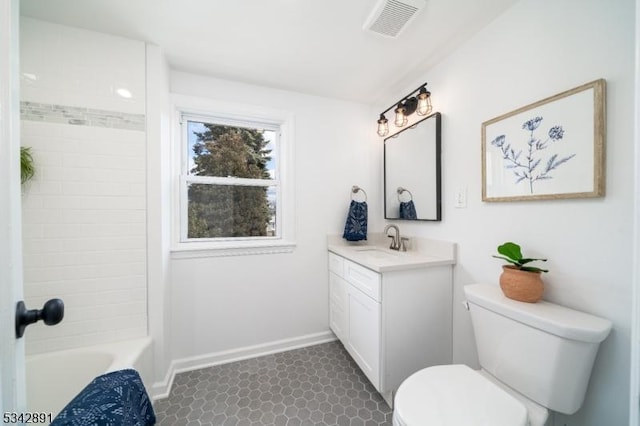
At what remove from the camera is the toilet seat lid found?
2.72 ft

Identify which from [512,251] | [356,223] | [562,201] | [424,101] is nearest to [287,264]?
[356,223]

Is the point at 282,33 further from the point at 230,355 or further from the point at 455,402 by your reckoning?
the point at 230,355

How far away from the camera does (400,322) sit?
1.42 meters

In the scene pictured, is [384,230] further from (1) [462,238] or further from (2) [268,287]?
(2) [268,287]

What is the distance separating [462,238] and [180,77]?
7.79 feet

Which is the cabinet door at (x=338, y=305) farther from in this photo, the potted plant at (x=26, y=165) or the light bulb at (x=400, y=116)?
the potted plant at (x=26, y=165)

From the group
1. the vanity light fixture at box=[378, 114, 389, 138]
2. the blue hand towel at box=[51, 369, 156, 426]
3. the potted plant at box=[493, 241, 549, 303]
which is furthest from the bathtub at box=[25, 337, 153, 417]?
the vanity light fixture at box=[378, 114, 389, 138]

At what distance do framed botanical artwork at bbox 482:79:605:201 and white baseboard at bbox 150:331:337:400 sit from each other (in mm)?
1804

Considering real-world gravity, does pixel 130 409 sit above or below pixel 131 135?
below

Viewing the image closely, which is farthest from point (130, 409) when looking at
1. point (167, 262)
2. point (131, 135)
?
point (131, 135)

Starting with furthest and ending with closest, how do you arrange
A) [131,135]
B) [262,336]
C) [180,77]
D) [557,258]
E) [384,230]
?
1. [384,230]
2. [262,336]
3. [180,77]
4. [131,135]
5. [557,258]

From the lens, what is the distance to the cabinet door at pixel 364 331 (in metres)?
1.43

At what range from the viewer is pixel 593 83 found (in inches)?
37.5

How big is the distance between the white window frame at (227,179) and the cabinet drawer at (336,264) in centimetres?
37
